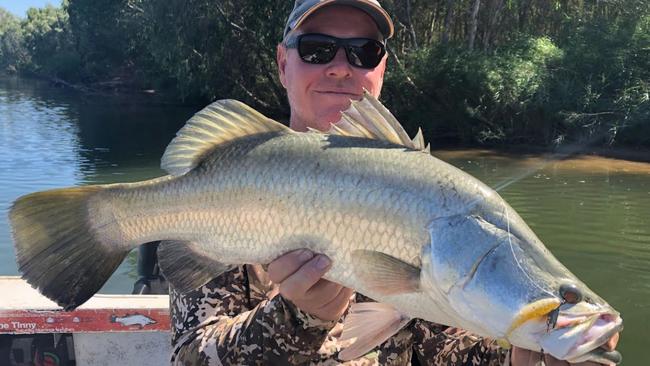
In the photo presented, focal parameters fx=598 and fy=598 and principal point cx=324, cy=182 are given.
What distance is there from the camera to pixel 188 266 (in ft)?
6.05

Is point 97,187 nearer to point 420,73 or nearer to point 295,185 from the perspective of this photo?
point 295,185

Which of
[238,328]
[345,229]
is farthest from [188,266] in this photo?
[345,229]

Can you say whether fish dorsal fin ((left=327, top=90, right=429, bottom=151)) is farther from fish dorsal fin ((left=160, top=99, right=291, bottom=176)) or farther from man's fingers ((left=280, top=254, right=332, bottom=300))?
man's fingers ((left=280, top=254, right=332, bottom=300))

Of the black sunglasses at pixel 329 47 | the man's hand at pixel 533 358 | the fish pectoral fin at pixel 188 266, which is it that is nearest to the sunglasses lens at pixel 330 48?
the black sunglasses at pixel 329 47

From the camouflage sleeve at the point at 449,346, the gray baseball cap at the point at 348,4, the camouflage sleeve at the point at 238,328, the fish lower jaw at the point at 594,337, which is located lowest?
the camouflage sleeve at the point at 449,346

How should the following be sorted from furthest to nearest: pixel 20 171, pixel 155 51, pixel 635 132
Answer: pixel 155 51 → pixel 635 132 → pixel 20 171

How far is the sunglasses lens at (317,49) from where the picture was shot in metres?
2.55

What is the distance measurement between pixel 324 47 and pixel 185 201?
3.53 ft

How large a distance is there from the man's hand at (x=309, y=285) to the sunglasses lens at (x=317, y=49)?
1130 mm

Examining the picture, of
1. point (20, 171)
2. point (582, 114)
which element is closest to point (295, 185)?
point (20, 171)

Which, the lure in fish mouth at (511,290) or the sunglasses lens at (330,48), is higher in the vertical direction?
the sunglasses lens at (330,48)

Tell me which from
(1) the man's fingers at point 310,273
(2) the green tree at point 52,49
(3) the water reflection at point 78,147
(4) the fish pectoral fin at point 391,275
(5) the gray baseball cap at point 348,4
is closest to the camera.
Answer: (4) the fish pectoral fin at point 391,275

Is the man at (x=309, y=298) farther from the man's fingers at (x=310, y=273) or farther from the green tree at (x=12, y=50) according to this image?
the green tree at (x=12, y=50)

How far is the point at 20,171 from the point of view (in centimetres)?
1532
